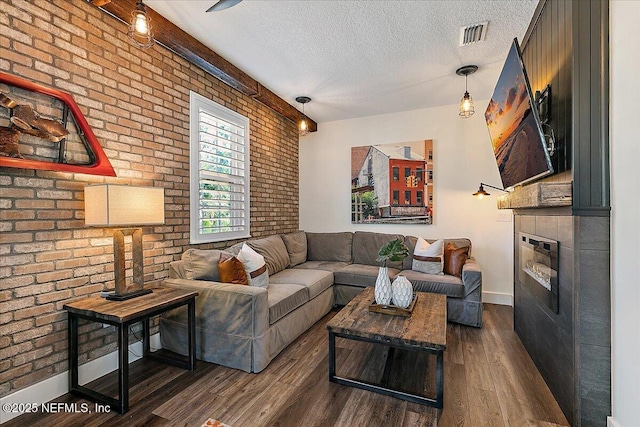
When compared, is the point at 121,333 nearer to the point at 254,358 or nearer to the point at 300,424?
the point at 254,358

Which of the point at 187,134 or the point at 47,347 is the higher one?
the point at 187,134

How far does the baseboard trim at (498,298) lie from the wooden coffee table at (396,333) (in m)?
2.03

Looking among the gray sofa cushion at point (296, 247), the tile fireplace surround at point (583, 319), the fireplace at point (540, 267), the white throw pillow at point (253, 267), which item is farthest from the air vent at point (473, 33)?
the gray sofa cushion at point (296, 247)

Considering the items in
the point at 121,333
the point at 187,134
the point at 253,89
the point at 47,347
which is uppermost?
the point at 253,89

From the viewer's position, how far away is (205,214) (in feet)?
10.5

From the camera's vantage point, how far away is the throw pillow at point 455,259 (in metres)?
3.57

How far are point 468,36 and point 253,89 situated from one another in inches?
88.9

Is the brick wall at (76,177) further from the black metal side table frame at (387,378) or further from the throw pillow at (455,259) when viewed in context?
the throw pillow at (455,259)

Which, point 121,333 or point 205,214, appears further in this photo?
point 205,214

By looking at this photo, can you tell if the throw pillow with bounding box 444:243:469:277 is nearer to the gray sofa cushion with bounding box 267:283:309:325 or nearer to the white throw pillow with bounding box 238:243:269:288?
the gray sofa cushion with bounding box 267:283:309:325

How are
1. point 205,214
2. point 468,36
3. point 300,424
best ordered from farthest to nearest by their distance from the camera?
point 205,214 → point 468,36 → point 300,424

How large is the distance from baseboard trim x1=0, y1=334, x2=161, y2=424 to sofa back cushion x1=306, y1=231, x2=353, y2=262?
2618mm

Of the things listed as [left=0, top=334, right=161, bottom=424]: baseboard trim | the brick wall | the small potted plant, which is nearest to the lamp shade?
the brick wall

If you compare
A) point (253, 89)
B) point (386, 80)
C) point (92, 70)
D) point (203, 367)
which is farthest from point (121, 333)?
point (386, 80)
